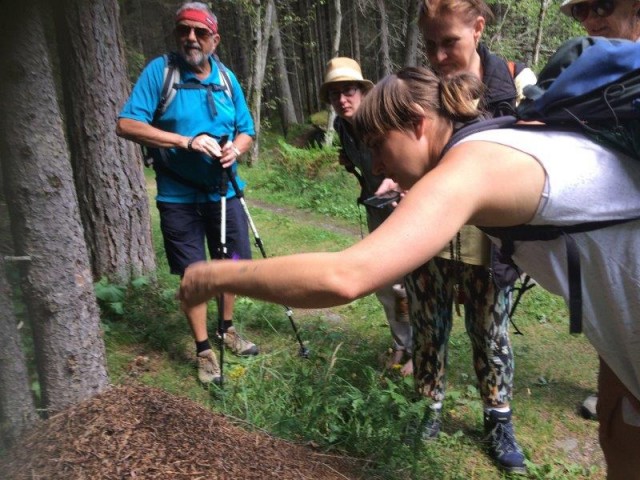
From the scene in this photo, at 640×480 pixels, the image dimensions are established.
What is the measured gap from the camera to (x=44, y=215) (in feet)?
7.22

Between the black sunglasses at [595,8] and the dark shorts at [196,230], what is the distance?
2.32 meters

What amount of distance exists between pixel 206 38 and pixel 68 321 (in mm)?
2087

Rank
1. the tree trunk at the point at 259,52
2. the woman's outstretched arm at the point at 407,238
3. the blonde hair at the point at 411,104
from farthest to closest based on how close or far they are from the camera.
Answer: the tree trunk at the point at 259,52, the blonde hair at the point at 411,104, the woman's outstretched arm at the point at 407,238

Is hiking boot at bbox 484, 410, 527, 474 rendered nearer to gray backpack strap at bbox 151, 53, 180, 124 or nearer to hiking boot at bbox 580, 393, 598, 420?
hiking boot at bbox 580, 393, 598, 420

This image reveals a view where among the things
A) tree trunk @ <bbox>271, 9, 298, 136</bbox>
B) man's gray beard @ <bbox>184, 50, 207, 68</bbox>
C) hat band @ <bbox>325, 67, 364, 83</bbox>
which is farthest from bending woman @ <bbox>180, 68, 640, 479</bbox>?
tree trunk @ <bbox>271, 9, 298, 136</bbox>

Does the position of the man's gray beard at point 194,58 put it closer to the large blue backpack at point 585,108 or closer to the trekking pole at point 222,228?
the trekking pole at point 222,228

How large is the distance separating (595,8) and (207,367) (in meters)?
2.99

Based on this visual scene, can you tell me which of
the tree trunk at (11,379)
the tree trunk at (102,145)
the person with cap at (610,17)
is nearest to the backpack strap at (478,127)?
the person with cap at (610,17)

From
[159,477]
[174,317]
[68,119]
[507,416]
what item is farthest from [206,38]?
[507,416]

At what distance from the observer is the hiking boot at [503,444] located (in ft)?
9.17

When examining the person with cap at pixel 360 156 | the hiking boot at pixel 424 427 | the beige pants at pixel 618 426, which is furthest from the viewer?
the person with cap at pixel 360 156

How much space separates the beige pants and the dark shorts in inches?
88.3

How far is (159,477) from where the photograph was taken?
188cm

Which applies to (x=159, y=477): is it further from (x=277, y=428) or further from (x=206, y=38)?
(x=206, y=38)
